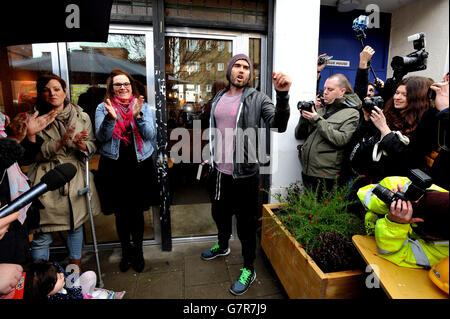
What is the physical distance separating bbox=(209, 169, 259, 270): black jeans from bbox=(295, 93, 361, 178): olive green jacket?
67cm

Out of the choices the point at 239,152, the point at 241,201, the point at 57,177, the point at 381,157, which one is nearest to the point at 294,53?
the point at 239,152

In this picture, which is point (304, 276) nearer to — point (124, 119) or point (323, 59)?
point (124, 119)

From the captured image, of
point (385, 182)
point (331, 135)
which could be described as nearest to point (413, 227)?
point (385, 182)

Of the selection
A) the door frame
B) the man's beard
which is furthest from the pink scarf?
the man's beard

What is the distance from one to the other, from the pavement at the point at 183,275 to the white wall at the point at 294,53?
1.07m

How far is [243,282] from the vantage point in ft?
7.82

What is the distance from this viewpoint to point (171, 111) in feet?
10.1

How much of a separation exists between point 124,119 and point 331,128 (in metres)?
1.99

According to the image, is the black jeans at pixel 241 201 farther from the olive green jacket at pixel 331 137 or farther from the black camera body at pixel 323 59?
the black camera body at pixel 323 59

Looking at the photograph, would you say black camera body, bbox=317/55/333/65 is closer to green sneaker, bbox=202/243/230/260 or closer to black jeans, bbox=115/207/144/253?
green sneaker, bbox=202/243/230/260

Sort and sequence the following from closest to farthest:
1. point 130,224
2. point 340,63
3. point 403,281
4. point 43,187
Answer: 1. point 43,187
2. point 403,281
3. point 130,224
4. point 340,63

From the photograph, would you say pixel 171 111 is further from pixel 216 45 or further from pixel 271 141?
pixel 271 141
